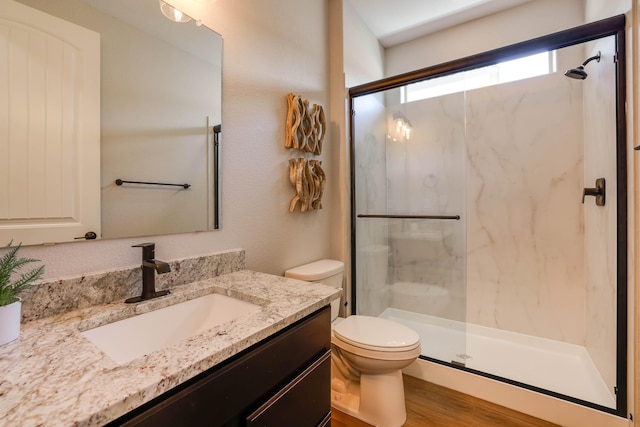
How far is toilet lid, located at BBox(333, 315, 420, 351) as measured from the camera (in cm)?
142

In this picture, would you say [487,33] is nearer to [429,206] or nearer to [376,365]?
[429,206]

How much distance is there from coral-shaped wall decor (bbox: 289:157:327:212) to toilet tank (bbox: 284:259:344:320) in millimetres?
353

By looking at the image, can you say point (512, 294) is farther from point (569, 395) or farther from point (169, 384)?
point (169, 384)

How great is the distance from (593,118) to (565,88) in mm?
431

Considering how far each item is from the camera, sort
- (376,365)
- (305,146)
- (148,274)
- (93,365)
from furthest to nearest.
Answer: (305,146) < (376,365) < (148,274) < (93,365)

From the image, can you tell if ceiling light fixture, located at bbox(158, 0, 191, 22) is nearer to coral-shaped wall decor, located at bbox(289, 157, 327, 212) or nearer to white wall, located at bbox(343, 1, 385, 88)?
coral-shaped wall decor, located at bbox(289, 157, 327, 212)

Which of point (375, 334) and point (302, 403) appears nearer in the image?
point (302, 403)

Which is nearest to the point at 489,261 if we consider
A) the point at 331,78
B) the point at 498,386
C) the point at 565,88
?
the point at 498,386

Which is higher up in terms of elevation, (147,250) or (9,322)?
(147,250)

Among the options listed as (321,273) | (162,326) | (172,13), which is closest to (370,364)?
(321,273)

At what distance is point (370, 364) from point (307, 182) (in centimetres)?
105

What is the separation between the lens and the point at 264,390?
729 millimetres

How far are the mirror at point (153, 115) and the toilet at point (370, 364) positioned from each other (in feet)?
2.41

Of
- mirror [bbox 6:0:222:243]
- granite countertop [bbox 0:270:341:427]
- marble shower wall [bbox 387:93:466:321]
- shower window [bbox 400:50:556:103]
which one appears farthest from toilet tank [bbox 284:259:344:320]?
shower window [bbox 400:50:556:103]
